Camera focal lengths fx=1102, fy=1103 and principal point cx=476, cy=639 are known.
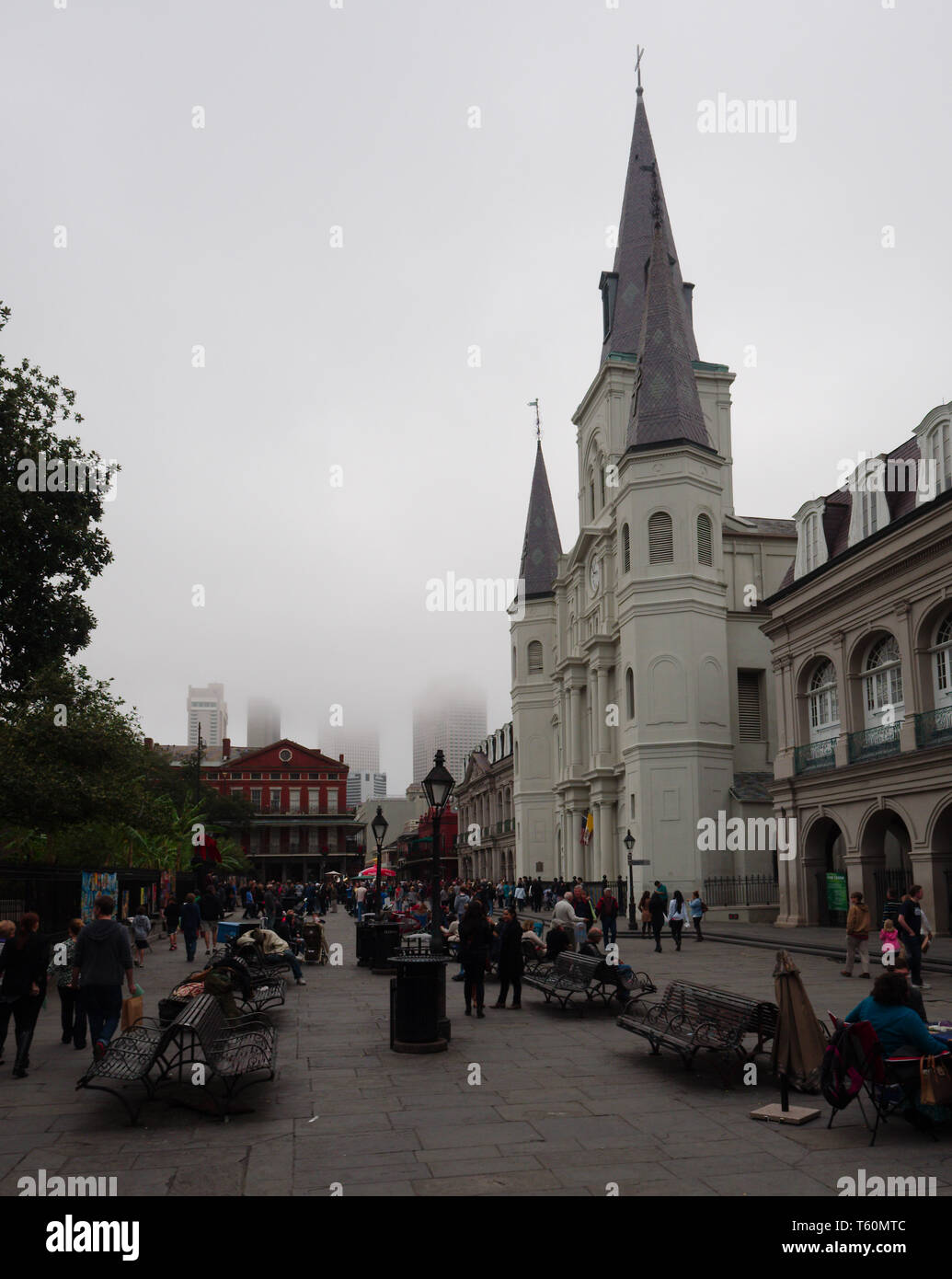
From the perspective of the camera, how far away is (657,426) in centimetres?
4441

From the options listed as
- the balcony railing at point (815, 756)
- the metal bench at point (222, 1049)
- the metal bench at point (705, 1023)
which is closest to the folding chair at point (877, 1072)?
the metal bench at point (705, 1023)

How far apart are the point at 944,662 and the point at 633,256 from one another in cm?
3707

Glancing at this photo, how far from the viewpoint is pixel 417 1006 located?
12.3m

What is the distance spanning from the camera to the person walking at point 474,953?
15055 millimetres

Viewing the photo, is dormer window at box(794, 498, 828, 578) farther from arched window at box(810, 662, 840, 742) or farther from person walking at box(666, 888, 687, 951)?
person walking at box(666, 888, 687, 951)

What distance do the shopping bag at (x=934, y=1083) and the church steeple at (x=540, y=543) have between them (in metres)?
59.7

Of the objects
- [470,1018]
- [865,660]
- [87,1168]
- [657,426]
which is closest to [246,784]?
[657,426]

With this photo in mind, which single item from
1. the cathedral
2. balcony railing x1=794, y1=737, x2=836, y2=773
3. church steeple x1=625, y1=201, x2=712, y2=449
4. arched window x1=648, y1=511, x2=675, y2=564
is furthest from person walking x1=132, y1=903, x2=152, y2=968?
church steeple x1=625, y1=201, x2=712, y2=449

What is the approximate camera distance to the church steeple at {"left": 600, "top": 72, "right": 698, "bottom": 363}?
56.9m

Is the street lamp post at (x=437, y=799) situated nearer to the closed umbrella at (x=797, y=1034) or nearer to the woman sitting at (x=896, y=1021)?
the closed umbrella at (x=797, y=1034)

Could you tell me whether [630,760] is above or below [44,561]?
below

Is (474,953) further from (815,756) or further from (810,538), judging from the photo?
(810,538)
